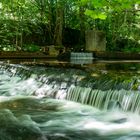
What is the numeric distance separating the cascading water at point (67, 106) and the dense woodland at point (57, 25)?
23.8 ft

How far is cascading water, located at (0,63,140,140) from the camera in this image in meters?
6.06

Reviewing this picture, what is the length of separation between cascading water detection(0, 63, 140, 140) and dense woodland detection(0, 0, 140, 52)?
7245mm

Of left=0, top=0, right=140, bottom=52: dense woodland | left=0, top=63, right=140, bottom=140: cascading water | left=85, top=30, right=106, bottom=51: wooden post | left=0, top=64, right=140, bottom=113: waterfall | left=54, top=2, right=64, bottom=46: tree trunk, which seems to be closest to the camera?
left=0, top=63, right=140, bottom=140: cascading water

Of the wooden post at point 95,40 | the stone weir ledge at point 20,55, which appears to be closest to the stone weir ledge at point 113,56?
the wooden post at point 95,40

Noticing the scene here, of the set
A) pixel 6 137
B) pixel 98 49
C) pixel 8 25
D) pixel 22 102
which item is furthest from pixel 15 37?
pixel 6 137

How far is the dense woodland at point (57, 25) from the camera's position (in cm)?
1733

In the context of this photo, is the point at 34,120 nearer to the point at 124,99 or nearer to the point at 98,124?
the point at 98,124

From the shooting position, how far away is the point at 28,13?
18.4 meters

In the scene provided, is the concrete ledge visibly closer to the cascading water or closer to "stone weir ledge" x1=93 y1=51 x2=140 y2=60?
"stone weir ledge" x1=93 y1=51 x2=140 y2=60

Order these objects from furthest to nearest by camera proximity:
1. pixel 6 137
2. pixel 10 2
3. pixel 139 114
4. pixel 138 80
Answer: pixel 10 2
pixel 138 80
pixel 139 114
pixel 6 137

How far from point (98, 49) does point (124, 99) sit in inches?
403

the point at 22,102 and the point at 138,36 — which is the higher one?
the point at 138,36

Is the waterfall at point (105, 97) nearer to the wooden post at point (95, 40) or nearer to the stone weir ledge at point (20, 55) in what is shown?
the stone weir ledge at point (20, 55)

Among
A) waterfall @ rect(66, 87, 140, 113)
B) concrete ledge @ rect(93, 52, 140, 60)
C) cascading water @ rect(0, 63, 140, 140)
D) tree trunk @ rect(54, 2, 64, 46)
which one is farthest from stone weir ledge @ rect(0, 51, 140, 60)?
waterfall @ rect(66, 87, 140, 113)
